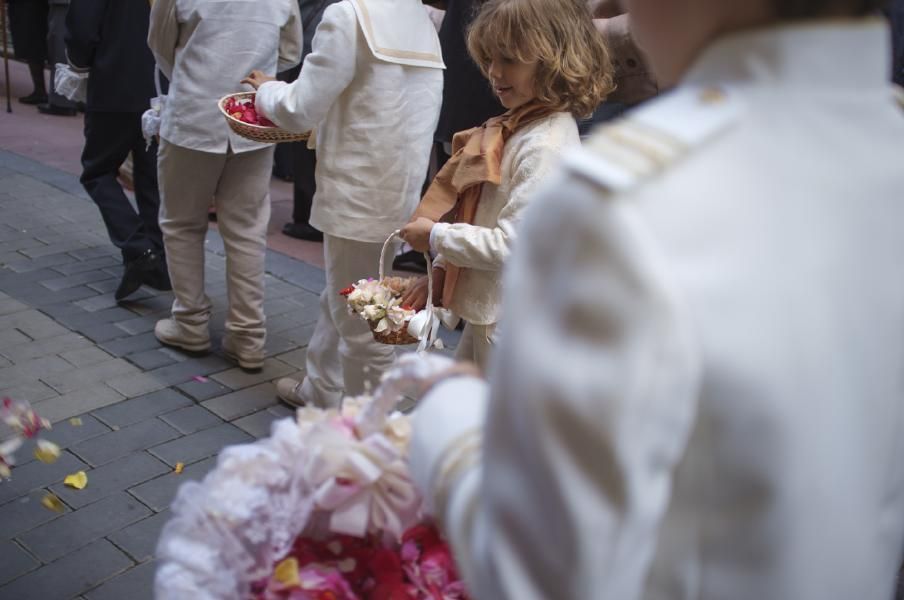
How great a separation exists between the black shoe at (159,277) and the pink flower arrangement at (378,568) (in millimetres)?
3761

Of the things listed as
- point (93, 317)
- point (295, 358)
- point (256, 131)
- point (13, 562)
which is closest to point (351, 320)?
point (256, 131)

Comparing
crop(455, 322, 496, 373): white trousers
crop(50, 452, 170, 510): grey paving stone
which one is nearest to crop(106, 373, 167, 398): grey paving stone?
crop(50, 452, 170, 510): grey paving stone

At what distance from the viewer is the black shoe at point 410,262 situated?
19.1 feet

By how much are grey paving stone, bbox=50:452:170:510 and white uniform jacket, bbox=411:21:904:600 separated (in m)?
2.51

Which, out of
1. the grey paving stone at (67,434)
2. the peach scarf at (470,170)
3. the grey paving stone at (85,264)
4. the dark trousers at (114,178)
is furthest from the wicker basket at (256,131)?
the grey paving stone at (85,264)

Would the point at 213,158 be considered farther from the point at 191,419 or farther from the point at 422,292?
the point at 422,292

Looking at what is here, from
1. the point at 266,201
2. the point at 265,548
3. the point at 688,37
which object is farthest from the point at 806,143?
the point at 266,201

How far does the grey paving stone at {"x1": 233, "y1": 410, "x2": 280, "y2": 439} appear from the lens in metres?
3.74

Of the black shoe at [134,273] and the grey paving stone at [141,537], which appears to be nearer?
the grey paving stone at [141,537]

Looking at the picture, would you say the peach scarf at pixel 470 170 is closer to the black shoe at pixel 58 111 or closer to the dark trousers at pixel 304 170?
the dark trousers at pixel 304 170

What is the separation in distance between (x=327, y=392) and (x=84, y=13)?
91.3 inches

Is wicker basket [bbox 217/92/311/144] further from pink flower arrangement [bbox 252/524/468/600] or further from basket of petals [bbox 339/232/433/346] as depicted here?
pink flower arrangement [bbox 252/524/468/600]

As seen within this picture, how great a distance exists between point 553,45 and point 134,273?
10.1 ft

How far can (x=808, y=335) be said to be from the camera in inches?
36.0
